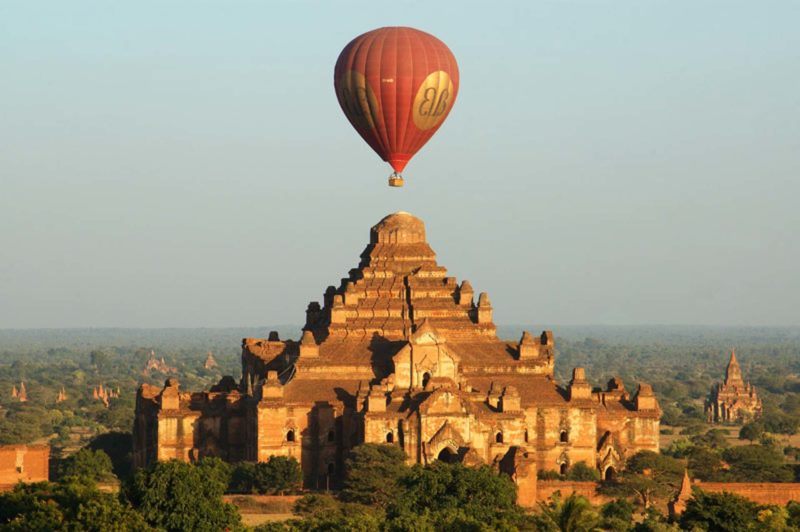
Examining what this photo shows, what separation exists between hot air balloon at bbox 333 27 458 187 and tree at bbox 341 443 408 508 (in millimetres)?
18028

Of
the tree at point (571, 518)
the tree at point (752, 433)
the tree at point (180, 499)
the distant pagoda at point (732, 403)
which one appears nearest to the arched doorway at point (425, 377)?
the tree at point (180, 499)

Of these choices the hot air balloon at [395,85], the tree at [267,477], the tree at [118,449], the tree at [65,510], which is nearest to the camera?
the tree at [65,510]

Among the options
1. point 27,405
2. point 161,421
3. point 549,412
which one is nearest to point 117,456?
point 161,421

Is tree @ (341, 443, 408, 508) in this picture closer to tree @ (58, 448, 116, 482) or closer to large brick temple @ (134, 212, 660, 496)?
large brick temple @ (134, 212, 660, 496)

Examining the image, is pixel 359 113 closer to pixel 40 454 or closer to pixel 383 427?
pixel 383 427

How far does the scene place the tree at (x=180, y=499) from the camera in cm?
6944

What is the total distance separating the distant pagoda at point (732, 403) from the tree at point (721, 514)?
8491cm

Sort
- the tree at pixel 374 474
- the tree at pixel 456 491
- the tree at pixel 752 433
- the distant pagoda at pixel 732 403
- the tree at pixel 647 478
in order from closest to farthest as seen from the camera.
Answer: the tree at pixel 456 491 → the tree at pixel 374 474 → the tree at pixel 647 478 → the tree at pixel 752 433 → the distant pagoda at pixel 732 403

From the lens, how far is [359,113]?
96.5 meters

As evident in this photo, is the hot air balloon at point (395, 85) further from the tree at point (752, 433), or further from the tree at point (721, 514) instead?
the tree at point (752, 433)

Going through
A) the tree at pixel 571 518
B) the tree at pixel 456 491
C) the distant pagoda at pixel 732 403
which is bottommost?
the tree at pixel 571 518

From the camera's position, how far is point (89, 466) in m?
90.4

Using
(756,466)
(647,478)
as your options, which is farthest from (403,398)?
(756,466)

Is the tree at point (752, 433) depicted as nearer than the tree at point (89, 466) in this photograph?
No
